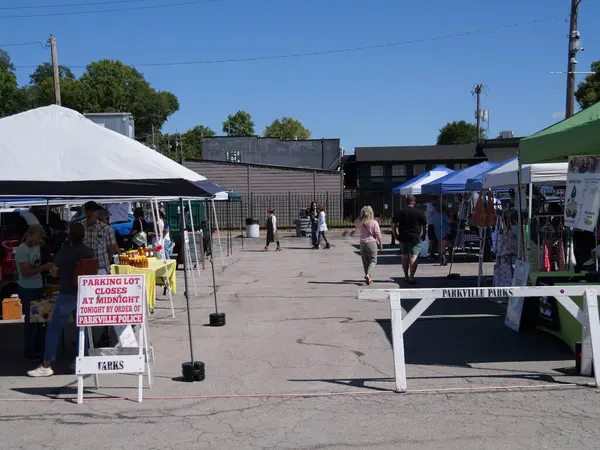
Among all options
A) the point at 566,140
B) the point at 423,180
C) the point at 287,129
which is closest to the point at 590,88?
the point at 423,180


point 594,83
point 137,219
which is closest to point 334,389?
point 137,219

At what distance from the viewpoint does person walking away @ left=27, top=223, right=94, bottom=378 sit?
7.17 metres

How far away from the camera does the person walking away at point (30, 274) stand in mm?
7652

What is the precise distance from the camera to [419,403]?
616 centimetres

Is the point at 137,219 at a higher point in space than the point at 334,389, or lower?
higher

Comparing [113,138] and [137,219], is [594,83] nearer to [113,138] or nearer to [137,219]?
[137,219]

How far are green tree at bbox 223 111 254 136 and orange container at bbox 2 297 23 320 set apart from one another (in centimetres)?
9244

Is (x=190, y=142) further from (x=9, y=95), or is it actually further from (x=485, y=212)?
(x=485, y=212)

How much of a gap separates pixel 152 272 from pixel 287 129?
9239cm

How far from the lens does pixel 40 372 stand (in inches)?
286

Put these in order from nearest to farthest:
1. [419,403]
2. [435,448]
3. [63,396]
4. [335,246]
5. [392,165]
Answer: [435,448], [419,403], [63,396], [335,246], [392,165]

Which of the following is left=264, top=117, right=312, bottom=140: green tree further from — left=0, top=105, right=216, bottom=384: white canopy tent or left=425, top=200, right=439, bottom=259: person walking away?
left=0, top=105, right=216, bottom=384: white canopy tent

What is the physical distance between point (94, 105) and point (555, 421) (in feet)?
256

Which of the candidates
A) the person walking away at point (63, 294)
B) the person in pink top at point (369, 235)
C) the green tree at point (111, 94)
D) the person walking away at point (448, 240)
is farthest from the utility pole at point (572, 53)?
the green tree at point (111, 94)
